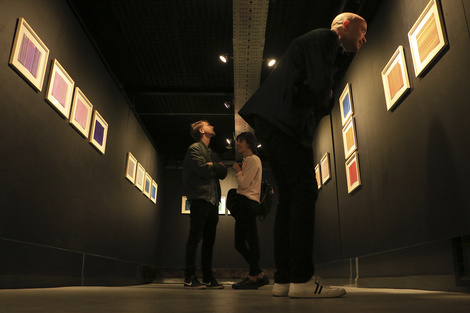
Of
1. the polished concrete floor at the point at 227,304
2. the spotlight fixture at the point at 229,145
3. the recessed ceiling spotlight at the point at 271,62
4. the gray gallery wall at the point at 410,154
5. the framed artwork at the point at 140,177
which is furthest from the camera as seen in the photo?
the spotlight fixture at the point at 229,145

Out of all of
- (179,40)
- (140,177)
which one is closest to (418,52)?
(179,40)

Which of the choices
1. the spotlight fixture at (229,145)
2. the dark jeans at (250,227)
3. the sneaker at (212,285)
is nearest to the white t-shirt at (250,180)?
the dark jeans at (250,227)

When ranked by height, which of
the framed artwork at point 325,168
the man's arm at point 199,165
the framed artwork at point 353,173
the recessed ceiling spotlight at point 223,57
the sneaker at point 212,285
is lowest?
the sneaker at point 212,285

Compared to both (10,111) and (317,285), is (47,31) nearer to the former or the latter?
(10,111)

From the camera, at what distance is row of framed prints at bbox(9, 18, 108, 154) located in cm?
291

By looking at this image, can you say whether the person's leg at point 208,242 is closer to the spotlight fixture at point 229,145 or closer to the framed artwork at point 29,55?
the framed artwork at point 29,55

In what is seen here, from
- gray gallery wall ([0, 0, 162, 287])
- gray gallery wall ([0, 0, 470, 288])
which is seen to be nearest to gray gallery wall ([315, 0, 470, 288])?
gray gallery wall ([0, 0, 470, 288])

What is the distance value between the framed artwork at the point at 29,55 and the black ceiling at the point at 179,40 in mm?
991

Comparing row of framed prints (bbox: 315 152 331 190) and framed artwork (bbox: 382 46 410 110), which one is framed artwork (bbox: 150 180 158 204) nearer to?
row of framed prints (bbox: 315 152 331 190)

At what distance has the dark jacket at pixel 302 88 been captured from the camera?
5.87 feet

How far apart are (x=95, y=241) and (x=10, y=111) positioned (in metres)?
2.26

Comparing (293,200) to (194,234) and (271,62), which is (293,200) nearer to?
(194,234)

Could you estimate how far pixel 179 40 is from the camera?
4863 mm

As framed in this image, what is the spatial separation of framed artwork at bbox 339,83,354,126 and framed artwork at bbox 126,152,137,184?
135 inches
